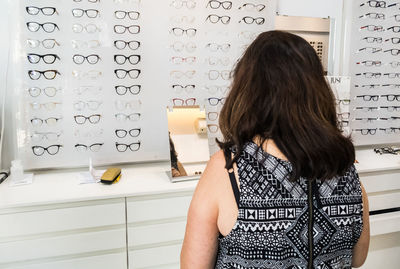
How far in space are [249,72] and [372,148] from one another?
2.14 metres

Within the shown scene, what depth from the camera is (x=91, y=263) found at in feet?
4.72

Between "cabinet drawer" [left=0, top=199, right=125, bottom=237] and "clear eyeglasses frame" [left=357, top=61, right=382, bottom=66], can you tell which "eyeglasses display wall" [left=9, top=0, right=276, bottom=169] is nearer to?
"cabinet drawer" [left=0, top=199, right=125, bottom=237]

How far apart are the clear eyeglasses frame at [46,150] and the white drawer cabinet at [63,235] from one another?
47 centimetres

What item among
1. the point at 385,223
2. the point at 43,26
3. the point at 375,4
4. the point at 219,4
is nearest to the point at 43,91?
the point at 43,26

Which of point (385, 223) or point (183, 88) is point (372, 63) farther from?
point (183, 88)

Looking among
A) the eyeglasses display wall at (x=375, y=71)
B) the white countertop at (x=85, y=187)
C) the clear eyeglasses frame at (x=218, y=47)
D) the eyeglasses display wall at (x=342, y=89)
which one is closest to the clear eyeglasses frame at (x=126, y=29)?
the clear eyeglasses frame at (x=218, y=47)

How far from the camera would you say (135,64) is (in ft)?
5.96

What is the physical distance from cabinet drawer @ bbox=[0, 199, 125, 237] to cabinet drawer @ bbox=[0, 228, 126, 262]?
0.13ft

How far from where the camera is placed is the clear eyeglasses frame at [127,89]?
181 cm

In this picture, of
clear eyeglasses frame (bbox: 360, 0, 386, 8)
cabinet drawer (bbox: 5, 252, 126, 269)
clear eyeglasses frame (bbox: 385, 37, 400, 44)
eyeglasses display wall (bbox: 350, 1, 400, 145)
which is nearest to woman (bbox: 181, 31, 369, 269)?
cabinet drawer (bbox: 5, 252, 126, 269)

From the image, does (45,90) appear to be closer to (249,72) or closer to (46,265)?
(46,265)

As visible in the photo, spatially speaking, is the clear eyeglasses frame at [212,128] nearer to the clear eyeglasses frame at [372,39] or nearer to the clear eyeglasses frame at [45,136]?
the clear eyeglasses frame at [45,136]

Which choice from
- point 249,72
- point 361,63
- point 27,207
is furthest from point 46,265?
point 361,63

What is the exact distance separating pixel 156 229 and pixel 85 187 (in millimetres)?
410
